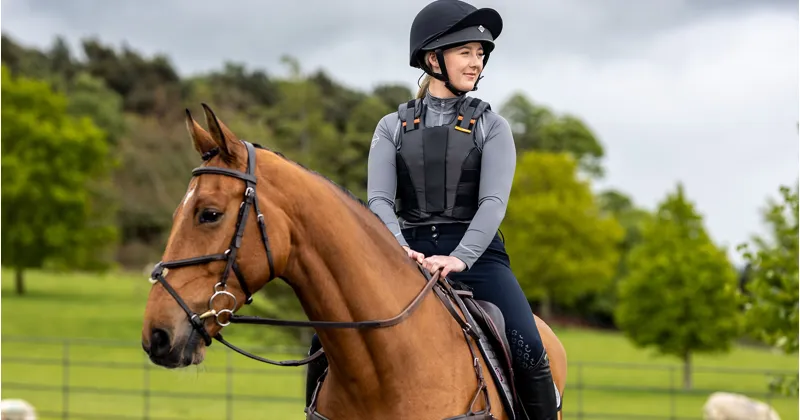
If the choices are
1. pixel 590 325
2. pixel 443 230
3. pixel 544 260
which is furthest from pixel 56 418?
pixel 590 325

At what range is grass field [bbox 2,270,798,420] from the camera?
25438 mm

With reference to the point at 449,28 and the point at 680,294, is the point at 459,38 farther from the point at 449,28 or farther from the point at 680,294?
the point at 680,294

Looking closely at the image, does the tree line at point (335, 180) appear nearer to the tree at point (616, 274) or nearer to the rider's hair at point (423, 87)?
the tree at point (616, 274)

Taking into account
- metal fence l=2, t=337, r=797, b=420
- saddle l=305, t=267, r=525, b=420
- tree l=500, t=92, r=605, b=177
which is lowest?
metal fence l=2, t=337, r=797, b=420

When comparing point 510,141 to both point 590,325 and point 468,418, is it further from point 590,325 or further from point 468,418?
point 590,325

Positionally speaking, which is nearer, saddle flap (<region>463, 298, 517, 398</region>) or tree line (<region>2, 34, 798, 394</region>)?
saddle flap (<region>463, 298, 517, 398</region>)

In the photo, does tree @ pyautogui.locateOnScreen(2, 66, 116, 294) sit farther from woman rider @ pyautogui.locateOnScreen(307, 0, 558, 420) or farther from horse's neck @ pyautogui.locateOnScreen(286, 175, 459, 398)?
horse's neck @ pyautogui.locateOnScreen(286, 175, 459, 398)

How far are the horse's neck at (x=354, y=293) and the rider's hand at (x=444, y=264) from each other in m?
0.21

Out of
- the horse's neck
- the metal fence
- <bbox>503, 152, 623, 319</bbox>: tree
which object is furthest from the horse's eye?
<bbox>503, 152, 623, 319</bbox>: tree

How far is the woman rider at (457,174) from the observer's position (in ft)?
14.3

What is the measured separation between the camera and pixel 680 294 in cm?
3159

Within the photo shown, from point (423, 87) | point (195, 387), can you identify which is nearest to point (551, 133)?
point (195, 387)

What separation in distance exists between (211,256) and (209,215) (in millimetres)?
159

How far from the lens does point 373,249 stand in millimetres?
3965
